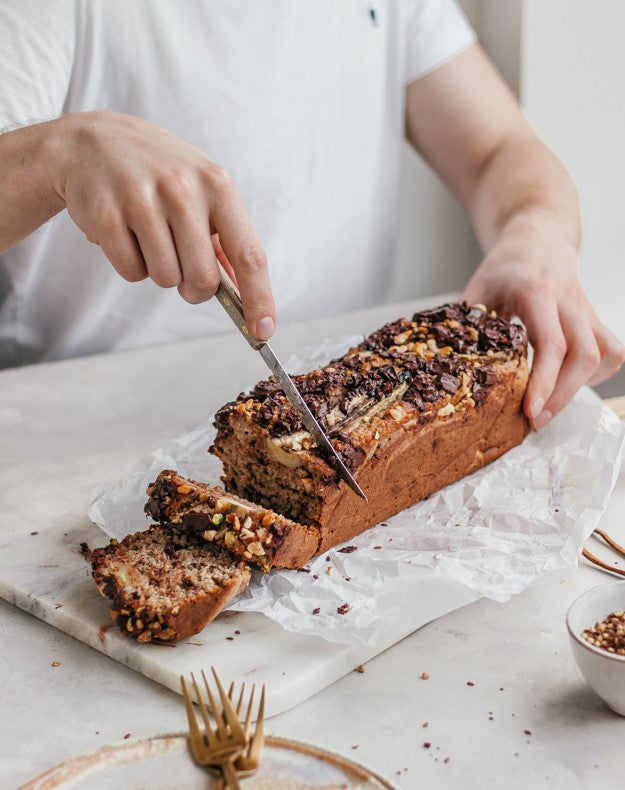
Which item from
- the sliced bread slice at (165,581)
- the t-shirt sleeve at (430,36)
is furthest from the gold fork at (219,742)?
the t-shirt sleeve at (430,36)

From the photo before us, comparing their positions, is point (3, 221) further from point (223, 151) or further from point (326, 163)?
point (326, 163)

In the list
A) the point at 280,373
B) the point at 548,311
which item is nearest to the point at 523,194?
the point at 548,311

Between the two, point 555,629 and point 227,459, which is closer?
point 555,629

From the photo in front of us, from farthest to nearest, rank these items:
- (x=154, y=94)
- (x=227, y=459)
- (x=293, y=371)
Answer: (x=154, y=94) < (x=293, y=371) < (x=227, y=459)

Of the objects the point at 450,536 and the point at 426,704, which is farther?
the point at 450,536

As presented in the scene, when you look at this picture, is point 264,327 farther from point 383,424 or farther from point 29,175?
point 29,175

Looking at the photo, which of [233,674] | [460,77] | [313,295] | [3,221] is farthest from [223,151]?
[233,674]

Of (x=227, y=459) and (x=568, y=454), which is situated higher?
(x=227, y=459)
